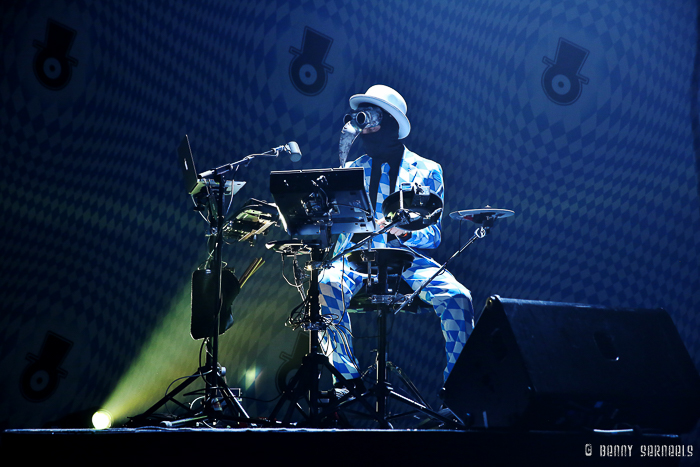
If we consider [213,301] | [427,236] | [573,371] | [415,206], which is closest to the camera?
[573,371]

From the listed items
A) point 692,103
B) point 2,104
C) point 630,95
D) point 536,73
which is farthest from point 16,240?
point 692,103

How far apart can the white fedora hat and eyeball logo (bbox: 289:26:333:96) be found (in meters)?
0.77

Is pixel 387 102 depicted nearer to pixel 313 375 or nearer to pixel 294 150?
pixel 294 150

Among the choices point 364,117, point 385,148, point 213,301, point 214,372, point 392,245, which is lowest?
point 214,372

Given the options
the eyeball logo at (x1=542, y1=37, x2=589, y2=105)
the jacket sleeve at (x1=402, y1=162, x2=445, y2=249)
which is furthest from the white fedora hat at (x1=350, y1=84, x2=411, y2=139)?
the eyeball logo at (x1=542, y1=37, x2=589, y2=105)

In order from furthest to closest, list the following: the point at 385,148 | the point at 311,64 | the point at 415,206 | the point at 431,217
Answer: the point at 311,64 → the point at 385,148 → the point at 431,217 → the point at 415,206

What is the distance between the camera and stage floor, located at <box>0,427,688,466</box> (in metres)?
1.30

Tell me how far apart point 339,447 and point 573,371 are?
729 mm

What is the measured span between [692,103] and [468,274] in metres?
2.52

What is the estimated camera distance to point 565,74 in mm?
4508

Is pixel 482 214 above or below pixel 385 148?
below

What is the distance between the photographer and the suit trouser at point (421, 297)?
2861mm

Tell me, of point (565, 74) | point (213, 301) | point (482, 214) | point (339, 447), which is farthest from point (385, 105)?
point (339, 447)

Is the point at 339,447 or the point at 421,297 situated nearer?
the point at 339,447
